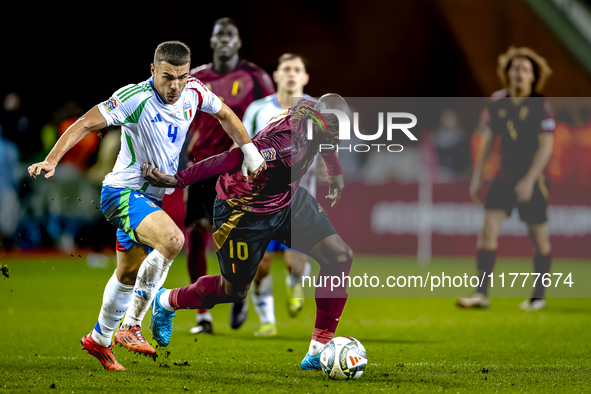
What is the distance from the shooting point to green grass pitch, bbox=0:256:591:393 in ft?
13.5

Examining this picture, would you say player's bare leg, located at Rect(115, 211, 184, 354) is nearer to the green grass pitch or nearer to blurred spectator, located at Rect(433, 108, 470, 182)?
the green grass pitch

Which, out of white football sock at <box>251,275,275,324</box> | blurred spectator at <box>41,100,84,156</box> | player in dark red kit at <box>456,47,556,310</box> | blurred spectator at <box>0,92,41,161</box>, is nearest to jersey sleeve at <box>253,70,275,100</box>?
white football sock at <box>251,275,275,324</box>

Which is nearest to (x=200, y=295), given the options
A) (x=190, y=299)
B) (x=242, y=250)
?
(x=190, y=299)

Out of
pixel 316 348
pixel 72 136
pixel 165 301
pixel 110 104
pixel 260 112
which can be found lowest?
pixel 316 348

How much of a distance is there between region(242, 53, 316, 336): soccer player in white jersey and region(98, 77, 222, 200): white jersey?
150cm

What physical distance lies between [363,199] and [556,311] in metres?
5.29

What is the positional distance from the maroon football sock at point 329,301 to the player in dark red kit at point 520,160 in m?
3.78

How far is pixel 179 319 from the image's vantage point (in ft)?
23.6

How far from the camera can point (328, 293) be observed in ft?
15.0

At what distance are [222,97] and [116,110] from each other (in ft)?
7.99

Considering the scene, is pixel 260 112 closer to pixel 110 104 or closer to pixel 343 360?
pixel 110 104

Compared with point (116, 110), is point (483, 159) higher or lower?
higher

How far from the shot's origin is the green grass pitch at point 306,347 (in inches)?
162

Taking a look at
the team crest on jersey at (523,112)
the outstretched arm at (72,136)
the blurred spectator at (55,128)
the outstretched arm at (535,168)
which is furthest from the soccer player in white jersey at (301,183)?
the blurred spectator at (55,128)
